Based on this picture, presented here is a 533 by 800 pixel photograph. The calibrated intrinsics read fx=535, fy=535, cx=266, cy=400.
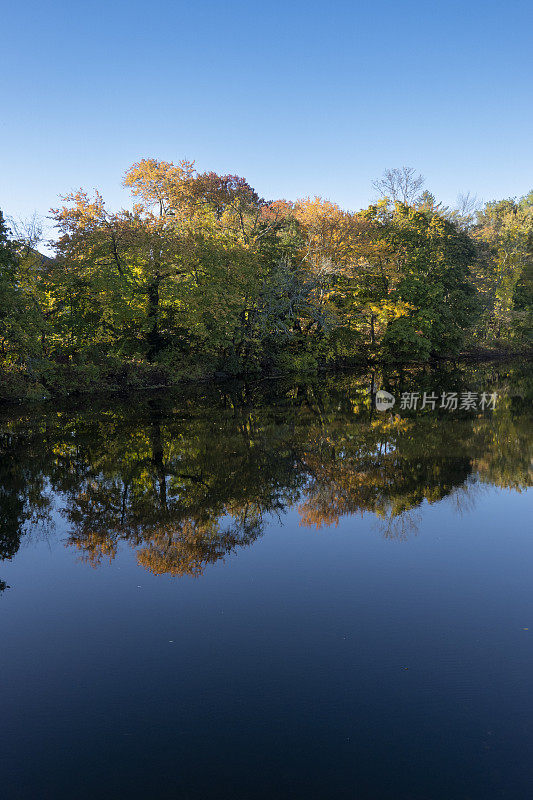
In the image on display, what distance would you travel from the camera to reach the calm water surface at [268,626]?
481cm

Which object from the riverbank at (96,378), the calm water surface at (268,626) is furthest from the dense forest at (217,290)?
the calm water surface at (268,626)

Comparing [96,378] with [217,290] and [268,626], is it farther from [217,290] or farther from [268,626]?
[268,626]

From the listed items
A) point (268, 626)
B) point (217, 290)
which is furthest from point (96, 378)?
point (268, 626)

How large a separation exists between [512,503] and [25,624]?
9.92 m

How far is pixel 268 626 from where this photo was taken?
7.02m

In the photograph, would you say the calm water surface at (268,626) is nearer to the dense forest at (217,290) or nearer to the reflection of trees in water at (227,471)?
the reflection of trees in water at (227,471)

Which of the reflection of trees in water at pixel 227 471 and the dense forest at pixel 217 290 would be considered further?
the dense forest at pixel 217 290

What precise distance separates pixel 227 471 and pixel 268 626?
7.67m

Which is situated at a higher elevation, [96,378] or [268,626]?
[96,378]

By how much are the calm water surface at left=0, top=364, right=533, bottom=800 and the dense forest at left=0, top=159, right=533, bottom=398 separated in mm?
19131

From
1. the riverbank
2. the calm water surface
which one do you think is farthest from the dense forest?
the calm water surface

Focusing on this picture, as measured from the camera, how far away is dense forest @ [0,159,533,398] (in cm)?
3288

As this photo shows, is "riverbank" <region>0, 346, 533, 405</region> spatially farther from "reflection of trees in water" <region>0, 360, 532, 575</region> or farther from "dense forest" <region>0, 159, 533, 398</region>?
"reflection of trees in water" <region>0, 360, 532, 575</region>

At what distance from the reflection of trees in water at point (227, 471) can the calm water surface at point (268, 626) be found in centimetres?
9
